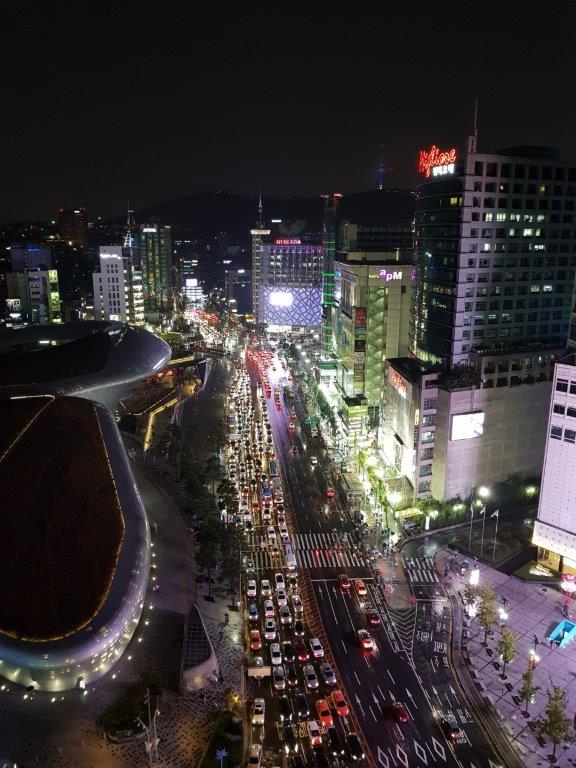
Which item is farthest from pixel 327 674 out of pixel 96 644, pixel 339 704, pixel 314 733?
pixel 96 644

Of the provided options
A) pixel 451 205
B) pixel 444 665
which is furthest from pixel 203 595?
pixel 451 205

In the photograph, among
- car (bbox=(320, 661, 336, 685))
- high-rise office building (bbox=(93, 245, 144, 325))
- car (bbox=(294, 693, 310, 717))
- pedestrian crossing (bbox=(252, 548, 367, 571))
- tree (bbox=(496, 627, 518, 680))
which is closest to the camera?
car (bbox=(294, 693, 310, 717))

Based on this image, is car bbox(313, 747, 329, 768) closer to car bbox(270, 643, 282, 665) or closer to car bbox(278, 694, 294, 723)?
car bbox(278, 694, 294, 723)

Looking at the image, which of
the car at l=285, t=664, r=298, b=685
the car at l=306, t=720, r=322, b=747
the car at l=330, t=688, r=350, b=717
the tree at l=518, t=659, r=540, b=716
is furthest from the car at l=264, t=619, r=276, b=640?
the tree at l=518, t=659, r=540, b=716

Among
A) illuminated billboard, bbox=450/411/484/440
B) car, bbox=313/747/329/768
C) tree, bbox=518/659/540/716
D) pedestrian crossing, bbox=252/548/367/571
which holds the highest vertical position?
illuminated billboard, bbox=450/411/484/440

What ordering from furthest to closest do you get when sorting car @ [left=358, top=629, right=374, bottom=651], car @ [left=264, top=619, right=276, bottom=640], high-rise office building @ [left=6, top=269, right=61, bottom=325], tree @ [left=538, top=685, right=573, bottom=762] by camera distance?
1. high-rise office building @ [left=6, top=269, right=61, bottom=325]
2. car @ [left=264, top=619, right=276, bottom=640]
3. car @ [left=358, top=629, right=374, bottom=651]
4. tree @ [left=538, top=685, right=573, bottom=762]
